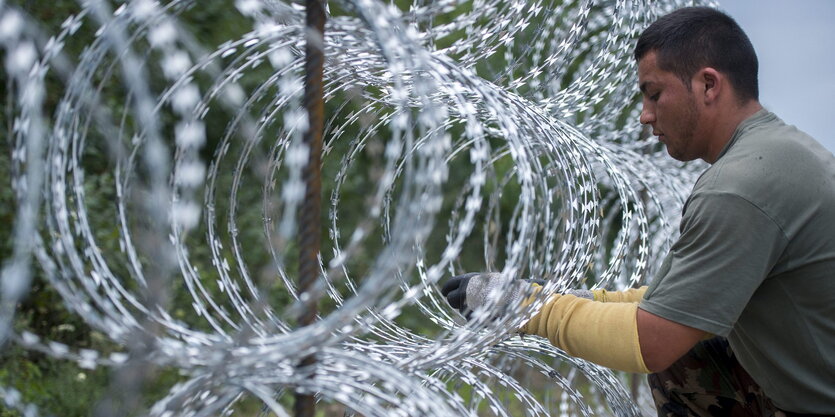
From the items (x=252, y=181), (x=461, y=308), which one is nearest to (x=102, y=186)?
(x=252, y=181)

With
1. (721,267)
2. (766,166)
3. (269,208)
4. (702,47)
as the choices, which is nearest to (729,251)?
(721,267)

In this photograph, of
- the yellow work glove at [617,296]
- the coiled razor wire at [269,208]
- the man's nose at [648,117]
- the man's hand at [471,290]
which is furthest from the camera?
the yellow work glove at [617,296]

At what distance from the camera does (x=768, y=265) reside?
83.4 inches

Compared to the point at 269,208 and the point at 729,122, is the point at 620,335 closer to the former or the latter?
the point at 729,122

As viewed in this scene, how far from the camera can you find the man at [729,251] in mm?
2084

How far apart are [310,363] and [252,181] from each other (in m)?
5.66

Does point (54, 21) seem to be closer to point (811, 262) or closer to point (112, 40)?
point (112, 40)

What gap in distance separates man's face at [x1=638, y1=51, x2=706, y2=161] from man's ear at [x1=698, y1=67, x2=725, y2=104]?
4cm

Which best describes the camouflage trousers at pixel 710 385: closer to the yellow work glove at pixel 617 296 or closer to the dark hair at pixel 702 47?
the yellow work glove at pixel 617 296

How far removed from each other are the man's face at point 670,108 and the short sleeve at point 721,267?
0.41 m

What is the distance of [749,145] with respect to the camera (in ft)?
7.45

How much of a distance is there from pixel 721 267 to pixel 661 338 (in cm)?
24

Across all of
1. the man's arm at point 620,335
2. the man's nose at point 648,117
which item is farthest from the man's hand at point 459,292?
the man's nose at point 648,117

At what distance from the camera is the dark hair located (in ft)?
7.88
